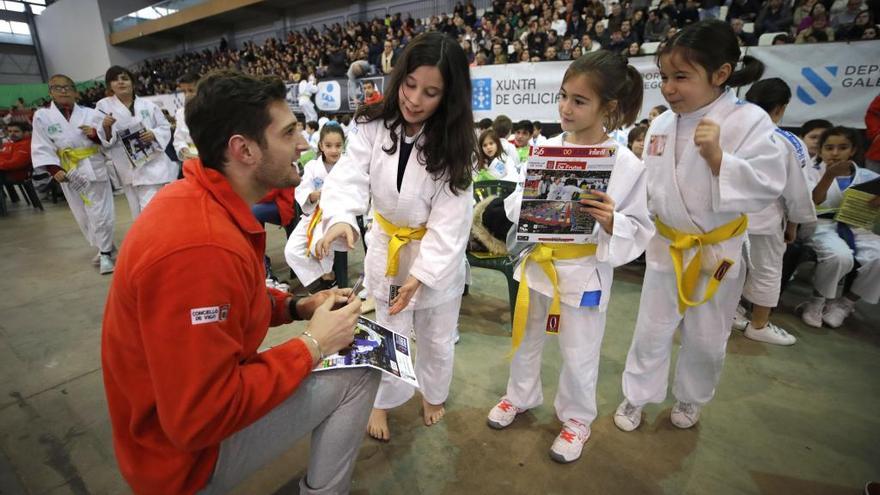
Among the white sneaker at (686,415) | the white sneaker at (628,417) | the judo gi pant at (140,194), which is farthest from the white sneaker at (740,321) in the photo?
the judo gi pant at (140,194)

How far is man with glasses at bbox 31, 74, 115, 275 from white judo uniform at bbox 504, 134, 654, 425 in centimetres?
434

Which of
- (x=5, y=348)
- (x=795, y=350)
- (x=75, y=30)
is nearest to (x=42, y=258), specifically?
(x=5, y=348)

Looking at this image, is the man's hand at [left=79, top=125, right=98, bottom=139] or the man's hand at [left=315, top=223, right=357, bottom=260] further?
the man's hand at [left=79, top=125, right=98, bottom=139]

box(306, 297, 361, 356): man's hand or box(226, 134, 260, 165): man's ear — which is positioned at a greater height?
box(226, 134, 260, 165): man's ear

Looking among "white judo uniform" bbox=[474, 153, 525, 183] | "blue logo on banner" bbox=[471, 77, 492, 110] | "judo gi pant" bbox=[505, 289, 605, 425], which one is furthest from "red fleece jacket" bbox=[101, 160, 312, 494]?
"blue logo on banner" bbox=[471, 77, 492, 110]

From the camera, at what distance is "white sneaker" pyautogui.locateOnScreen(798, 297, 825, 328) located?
2.88 metres

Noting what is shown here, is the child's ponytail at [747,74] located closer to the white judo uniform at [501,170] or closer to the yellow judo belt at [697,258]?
the yellow judo belt at [697,258]

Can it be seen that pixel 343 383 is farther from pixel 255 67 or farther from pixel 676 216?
pixel 255 67

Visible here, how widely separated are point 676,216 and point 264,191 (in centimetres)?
159

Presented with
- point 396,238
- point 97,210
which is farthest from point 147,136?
point 396,238

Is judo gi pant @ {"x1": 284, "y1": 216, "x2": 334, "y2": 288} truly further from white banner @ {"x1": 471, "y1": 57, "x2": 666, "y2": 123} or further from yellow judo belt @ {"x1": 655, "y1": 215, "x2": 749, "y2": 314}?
white banner @ {"x1": 471, "y1": 57, "x2": 666, "y2": 123}

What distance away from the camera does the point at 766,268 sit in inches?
104

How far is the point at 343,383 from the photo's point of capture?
119cm

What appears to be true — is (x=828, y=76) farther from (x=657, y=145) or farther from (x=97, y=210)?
(x=97, y=210)
